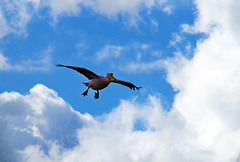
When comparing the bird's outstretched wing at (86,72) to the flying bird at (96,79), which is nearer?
the flying bird at (96,79)

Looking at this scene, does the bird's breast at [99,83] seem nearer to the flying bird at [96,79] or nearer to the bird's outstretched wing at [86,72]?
the flying bird at [96,79]

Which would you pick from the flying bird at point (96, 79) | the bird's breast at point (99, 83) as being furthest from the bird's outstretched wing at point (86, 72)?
the bird's breast at point (99, 83)

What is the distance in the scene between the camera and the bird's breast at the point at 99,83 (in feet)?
89.0

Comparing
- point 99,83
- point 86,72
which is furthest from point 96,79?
point 86,72

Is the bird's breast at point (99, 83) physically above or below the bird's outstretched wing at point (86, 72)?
below

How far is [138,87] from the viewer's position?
3200cm

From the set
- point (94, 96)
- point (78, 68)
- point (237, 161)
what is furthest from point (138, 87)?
point (237, 161)

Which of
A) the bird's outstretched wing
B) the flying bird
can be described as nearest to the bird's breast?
the flying bird

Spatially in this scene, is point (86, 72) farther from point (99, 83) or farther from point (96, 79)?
point (99, 83)

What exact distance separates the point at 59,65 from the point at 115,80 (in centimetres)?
478

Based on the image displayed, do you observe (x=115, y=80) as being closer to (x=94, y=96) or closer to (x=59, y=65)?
(x=94, y=96)

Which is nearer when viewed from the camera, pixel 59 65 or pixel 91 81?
pixel 59 65

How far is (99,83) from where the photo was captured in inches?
1081

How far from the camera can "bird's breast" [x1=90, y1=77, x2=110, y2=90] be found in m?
27.1
